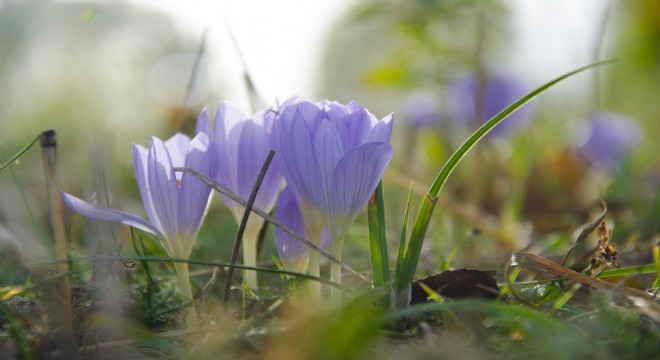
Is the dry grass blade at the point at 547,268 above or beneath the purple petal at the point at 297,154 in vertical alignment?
beneath

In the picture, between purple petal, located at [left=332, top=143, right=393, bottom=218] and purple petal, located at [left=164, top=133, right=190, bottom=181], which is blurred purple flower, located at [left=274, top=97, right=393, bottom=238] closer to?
purple petal, located at [left=332, top=143, right=393, bottom=218]

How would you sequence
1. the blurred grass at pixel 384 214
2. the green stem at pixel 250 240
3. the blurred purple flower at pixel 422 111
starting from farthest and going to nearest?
the blurred purple flower at pixel 422 111 < the green stem at pixel 250 240 < the blurred grass at pixel 384 214

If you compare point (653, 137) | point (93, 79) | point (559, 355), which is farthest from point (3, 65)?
point (653, 137)

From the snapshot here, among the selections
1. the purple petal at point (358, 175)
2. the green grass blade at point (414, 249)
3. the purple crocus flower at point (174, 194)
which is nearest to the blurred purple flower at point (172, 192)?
the purple crocus flower at point (174, 194)

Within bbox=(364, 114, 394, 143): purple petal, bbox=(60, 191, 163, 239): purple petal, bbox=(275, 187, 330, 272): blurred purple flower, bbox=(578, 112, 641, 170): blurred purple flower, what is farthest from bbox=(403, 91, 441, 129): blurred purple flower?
bbox=(60, 191, 163, 239): purple petal

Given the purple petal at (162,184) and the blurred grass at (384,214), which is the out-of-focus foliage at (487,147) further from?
the purple petal at (162,184)

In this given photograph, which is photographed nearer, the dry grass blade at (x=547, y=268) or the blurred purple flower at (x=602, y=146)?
the dry grass blade at (x=547, y=268)
